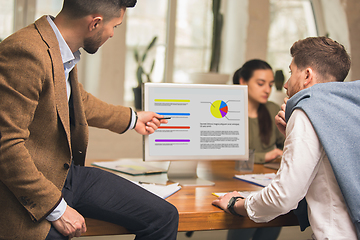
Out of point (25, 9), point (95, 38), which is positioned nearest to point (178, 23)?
point (25, 9)

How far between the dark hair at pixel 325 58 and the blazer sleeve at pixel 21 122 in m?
0.87

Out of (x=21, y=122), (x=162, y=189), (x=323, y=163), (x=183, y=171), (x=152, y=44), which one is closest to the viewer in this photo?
(x=21, y=122)

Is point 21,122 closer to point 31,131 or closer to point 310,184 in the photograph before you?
point 31,131

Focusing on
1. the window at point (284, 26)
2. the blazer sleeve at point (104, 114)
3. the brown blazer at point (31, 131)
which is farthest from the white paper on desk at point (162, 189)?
the window at point (284, 26)

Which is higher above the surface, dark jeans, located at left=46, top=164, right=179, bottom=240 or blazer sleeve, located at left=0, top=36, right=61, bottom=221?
blazer sleeve, located at left=0, top=36, right=61, bottom=221

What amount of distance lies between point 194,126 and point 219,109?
0.49 ft

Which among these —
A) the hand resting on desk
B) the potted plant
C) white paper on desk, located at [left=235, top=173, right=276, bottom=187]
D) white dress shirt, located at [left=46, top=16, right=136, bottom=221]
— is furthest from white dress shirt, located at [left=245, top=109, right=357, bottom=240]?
the potted plant

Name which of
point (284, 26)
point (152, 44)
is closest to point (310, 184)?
point (152, 44)

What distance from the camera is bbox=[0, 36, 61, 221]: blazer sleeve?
962 millimetres

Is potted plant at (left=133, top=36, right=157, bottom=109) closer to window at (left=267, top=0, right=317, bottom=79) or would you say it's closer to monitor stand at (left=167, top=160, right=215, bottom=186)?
window at (left=267, top=0, right=317, bottom=79)

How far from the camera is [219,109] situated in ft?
5.54

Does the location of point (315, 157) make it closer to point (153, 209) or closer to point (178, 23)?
point (153, 209)

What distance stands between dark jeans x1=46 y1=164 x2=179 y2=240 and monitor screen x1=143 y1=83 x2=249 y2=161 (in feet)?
1.21

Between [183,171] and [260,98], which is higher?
[260,98]
